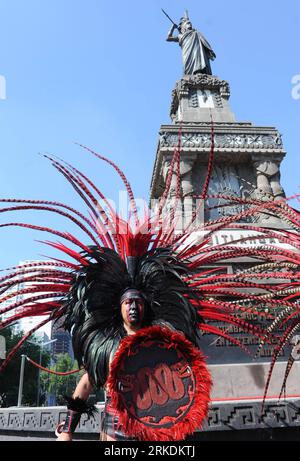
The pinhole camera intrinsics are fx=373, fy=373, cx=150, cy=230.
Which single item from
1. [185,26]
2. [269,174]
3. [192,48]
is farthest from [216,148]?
[185,26]

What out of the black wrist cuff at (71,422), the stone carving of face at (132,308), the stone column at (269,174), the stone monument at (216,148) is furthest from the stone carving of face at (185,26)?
the black wrist cuff at (71,422)

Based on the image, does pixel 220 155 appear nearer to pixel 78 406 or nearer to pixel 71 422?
pixel 78 406

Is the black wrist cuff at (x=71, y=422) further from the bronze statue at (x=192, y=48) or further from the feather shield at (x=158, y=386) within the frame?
the bronze statue at (x=192, y=48)

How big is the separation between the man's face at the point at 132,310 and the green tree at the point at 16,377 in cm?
3402

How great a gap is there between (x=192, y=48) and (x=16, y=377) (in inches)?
1321

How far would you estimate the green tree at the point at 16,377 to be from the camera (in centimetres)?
3556

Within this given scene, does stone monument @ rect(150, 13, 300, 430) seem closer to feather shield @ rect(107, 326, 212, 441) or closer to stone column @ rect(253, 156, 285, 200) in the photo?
stone column @ rect(253, 156, 285, 200)

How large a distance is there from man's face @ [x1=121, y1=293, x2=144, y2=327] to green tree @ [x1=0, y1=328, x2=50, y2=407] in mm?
34023

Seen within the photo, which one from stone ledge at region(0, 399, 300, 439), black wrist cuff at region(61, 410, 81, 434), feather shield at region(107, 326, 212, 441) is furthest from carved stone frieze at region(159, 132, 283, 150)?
feather shield at region(107, 326, 212, 441)

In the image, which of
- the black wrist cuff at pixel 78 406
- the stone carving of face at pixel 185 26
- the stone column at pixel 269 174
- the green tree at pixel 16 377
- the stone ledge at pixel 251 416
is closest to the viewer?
the black wrist cuff at pixel 78 406

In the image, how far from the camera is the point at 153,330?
8.75 ft

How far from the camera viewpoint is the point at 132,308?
317cm

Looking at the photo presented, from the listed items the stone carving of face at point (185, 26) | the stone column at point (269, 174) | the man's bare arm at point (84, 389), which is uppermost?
the stone carving of face at point (185, 26)
